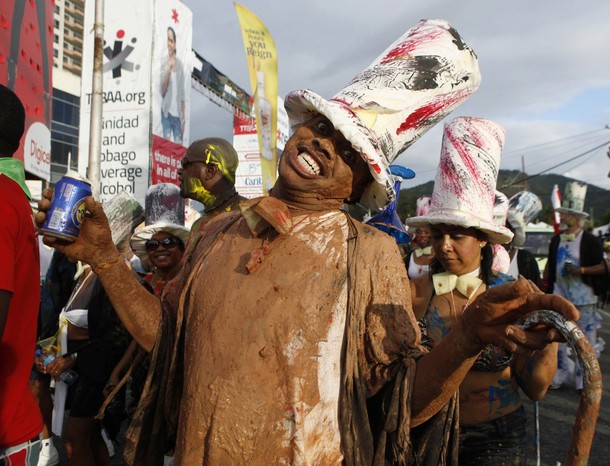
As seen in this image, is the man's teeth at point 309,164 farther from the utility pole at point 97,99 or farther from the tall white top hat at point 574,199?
the utility pole at point 97,99

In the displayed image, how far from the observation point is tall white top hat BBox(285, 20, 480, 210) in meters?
1.72

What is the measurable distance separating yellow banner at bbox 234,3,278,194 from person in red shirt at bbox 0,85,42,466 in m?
6.36

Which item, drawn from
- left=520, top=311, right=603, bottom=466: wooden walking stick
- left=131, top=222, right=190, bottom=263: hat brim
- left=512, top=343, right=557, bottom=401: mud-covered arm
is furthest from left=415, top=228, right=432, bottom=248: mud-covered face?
left=520, top=311, right=603, bottom=466: wooden walking stick

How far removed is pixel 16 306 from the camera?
6.80 ft

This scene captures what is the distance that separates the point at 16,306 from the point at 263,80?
283 inches

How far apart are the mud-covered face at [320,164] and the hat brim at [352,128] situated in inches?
2.9

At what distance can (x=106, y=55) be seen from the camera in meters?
9.04

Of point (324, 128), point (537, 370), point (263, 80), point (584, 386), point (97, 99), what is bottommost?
point (537, 370)

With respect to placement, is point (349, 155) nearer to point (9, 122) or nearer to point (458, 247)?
point (458, 247)

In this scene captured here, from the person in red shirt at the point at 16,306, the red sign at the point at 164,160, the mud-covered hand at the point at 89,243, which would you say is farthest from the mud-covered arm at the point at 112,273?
the red sign at the point at 164,160

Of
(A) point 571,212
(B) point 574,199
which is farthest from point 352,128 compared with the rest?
(B) point 574,199

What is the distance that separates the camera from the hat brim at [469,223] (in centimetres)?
261

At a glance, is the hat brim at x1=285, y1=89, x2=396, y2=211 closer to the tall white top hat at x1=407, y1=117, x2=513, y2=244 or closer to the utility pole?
the tall white top hat at x1=407, y1=117, x2=513, y2=244

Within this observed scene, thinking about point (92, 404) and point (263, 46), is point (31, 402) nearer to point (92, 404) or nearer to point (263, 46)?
point (92, 404)
